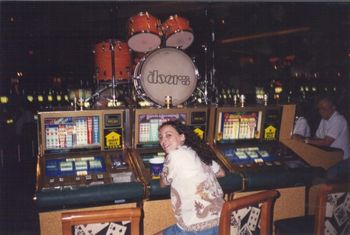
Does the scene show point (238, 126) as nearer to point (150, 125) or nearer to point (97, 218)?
point (150, 125)

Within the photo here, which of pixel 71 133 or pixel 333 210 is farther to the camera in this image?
pixel 71 133

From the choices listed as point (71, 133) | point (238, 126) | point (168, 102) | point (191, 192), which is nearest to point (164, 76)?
point (168, 102)

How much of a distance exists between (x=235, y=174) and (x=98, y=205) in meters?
1.46

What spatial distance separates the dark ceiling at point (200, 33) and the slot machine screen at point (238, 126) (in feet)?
13.5

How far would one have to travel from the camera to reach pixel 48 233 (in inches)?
136

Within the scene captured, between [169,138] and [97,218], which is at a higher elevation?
[169,138]

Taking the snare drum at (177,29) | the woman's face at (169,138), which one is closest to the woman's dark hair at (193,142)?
the woman's face at (169,138)

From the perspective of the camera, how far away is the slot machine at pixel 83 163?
10.5ft

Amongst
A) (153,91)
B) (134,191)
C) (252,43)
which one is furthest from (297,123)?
(252,43)

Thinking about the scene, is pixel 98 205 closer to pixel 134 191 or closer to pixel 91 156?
A: pixel 134 191

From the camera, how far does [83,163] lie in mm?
3664

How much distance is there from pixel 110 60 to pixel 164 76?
2172 mm

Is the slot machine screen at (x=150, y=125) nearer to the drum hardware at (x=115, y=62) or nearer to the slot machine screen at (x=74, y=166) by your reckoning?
the slot machine screen at (x=74, y=166)

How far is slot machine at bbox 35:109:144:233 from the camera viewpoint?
126 inches
